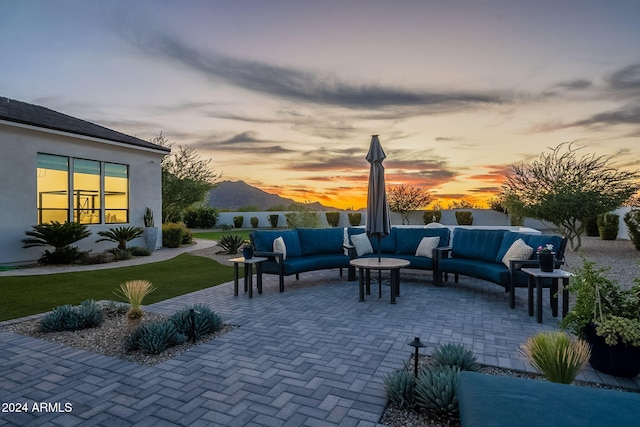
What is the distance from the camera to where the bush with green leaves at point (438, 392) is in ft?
7.13

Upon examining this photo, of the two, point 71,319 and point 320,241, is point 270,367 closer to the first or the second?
point 71,319

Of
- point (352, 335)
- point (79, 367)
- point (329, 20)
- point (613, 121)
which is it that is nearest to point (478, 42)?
point (329, 20)

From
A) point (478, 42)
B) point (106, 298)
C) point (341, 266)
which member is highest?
point (478, 42)

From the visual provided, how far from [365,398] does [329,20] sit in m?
7.33

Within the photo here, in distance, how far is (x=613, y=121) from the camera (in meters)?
9.24

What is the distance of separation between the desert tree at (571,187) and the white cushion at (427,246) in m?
8.12

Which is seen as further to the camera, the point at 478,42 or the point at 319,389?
the point at 478,42

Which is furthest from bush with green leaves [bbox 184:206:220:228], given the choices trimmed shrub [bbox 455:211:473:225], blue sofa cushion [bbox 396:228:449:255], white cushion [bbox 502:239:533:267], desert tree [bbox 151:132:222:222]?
white cushion [bbox 502:239:533:267]

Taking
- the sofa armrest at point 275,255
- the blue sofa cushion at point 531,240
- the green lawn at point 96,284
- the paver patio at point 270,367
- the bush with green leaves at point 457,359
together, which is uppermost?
the blue sofa cushion at point 531,240

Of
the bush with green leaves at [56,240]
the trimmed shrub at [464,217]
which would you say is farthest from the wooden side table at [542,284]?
the trimmed shrub at [464,217]

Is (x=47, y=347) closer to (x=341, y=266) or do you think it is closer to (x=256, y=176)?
(x=341, y=266)

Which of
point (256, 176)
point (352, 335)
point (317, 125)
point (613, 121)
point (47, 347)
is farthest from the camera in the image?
point (256, 176)

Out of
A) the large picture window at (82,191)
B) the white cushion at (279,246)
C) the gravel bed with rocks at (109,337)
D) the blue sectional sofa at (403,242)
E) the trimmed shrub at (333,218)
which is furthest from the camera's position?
the trimmed shrub at (333,218)

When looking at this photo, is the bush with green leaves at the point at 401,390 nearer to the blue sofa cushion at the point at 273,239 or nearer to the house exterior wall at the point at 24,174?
the blue sofa cushion at the point at 273,239
